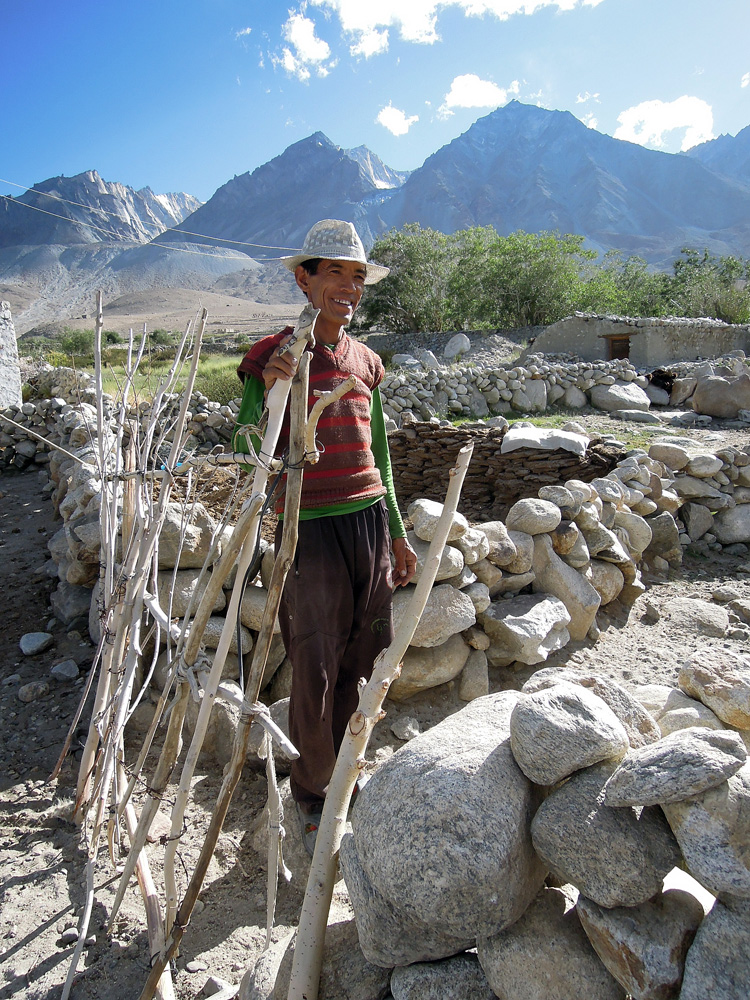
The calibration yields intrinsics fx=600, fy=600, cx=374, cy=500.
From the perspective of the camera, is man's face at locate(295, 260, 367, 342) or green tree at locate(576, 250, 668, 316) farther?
green tree at locate(576, 250, 668, 316)

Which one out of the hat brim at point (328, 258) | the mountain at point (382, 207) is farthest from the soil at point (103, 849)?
the mountain at point (382, 207)

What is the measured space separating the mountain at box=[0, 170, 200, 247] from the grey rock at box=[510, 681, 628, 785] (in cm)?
8604

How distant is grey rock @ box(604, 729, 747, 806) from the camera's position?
113 cm

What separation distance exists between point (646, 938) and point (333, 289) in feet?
6.13

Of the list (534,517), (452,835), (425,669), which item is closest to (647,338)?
(534,517)

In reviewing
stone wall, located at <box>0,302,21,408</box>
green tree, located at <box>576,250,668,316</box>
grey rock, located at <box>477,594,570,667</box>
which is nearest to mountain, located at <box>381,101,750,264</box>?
green tree, located at <box>576,250,668,316</box>

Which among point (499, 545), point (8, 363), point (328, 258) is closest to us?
point (328, 258)

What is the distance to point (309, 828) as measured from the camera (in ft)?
6.95

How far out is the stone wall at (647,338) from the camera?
1400 centimetres

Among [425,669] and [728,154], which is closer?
[425,669]

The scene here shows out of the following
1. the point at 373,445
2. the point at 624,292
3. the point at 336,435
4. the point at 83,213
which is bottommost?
the point at 373,445

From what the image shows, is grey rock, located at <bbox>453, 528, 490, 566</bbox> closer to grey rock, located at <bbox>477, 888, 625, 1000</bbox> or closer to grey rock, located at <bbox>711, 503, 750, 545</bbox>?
grey rock, located at <bbox>477, 888, 625, 1000</bbox>

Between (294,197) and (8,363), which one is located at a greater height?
(294,197)

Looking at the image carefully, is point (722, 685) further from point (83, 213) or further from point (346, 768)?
point (83, 213)
